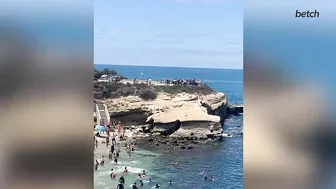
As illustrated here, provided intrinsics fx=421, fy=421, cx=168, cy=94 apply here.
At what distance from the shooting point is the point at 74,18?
2.22 meters

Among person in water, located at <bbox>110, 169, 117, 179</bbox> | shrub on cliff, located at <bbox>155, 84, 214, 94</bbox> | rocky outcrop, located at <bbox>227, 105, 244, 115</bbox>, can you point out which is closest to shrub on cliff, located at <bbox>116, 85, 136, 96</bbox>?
shrub on cliff, located at <bbox>155, 84, 214, 94</bbox>

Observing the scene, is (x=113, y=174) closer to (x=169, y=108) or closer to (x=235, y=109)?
(x=169, y=108)

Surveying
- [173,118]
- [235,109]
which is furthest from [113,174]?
[235,109]

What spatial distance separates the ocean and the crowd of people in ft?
0.06

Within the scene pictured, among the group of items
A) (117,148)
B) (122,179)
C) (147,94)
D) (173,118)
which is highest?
(147,94)

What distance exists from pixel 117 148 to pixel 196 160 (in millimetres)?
434

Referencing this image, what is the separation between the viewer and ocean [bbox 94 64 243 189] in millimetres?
2262

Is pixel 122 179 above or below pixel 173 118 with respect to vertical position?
below

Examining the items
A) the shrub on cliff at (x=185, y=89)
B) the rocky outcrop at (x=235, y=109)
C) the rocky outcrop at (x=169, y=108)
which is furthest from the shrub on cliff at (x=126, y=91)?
the rocky outcrop at (x=235, y=109)

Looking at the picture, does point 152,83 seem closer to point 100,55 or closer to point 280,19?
point 100,55

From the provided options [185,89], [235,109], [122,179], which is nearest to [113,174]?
[122,179]

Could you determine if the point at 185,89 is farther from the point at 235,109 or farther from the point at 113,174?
the point at 113,174

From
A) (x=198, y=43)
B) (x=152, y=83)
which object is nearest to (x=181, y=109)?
(x=152, y=83)

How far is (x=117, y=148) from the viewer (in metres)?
2.29
